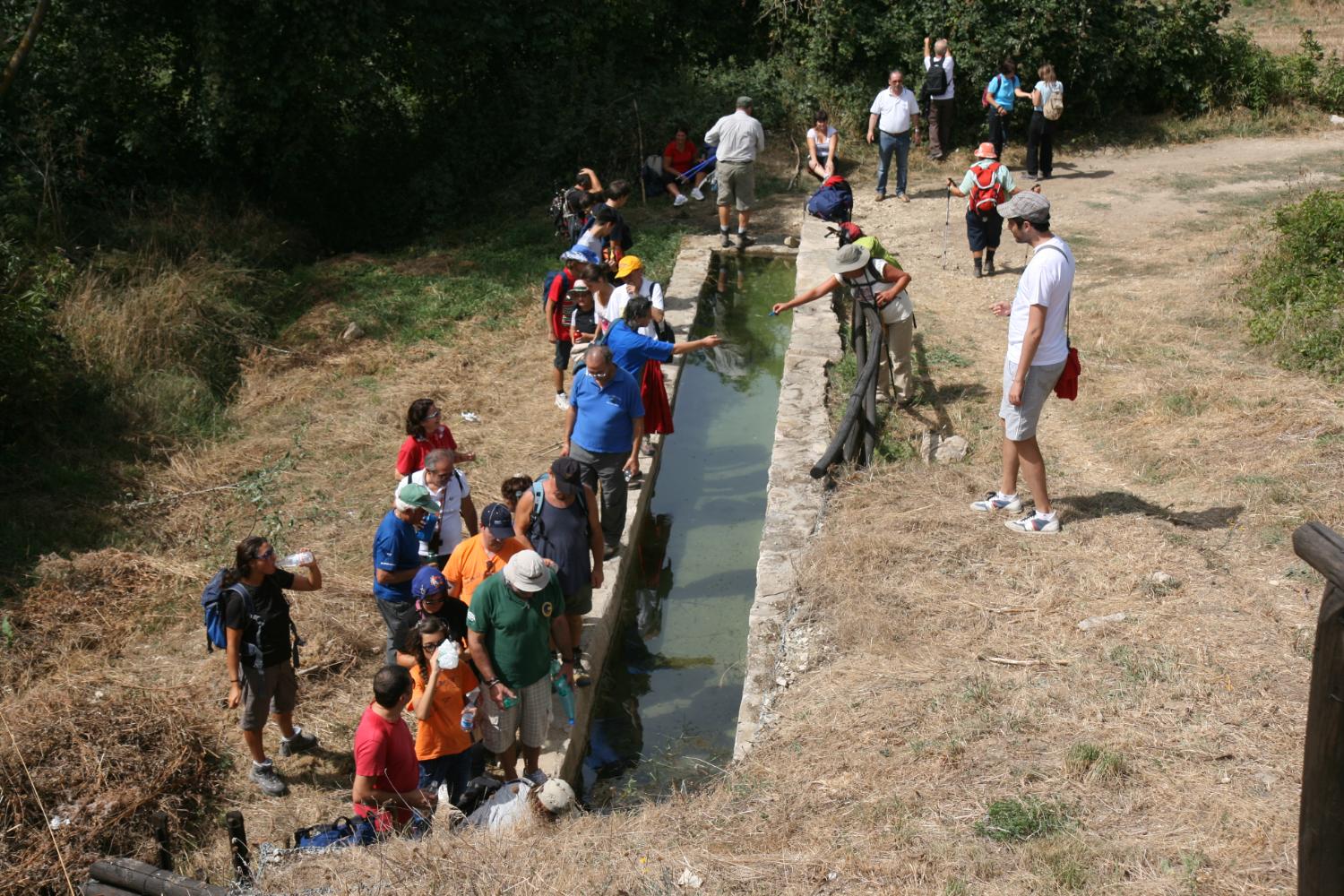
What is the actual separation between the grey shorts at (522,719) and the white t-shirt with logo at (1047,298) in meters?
3.13

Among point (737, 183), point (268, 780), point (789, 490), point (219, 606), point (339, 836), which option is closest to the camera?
point (339, 836)

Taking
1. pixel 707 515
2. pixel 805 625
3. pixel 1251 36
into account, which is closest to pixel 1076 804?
pixel 805 625

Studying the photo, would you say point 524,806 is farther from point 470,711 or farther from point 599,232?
point 599,232

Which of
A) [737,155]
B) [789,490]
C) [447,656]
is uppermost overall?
[737,155]

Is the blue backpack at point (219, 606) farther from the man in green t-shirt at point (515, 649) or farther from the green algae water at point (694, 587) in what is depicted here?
the green algae water at point (694, 587)

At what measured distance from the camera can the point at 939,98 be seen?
16.4 metres

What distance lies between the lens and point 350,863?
4750mm

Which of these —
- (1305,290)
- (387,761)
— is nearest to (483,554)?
(387,761)

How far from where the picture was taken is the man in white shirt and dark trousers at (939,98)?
1608 cm

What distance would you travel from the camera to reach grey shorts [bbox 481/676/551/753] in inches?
230

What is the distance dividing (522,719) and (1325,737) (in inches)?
152

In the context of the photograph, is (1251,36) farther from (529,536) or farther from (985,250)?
(529,536)

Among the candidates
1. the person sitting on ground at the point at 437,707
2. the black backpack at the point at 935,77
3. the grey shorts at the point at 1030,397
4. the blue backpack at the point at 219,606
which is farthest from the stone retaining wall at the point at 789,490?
the black backpack at the point at 935,77

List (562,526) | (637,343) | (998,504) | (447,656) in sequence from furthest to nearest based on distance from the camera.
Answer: (637,343) → (998,504) → (562,526) → (447,656)
